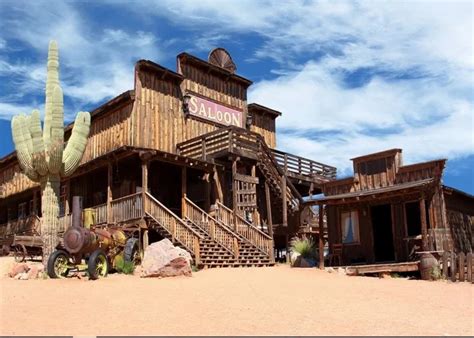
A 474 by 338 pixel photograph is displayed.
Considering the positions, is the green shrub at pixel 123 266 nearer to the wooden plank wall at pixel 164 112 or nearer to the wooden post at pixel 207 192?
the wooden post at pixel 207 192

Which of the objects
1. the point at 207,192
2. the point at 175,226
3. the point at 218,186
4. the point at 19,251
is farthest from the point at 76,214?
the point at 218,186

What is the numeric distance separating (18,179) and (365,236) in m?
23.0

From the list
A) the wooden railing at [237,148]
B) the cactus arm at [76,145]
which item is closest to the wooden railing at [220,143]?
the wooden railing at [237,148]

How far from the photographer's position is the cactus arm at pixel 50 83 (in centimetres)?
1688

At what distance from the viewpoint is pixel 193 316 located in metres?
8.41

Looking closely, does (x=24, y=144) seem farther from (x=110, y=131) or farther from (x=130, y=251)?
(x=110, y=131)

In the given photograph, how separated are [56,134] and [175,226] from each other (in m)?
5.05

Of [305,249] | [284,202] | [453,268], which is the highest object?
[284,202]

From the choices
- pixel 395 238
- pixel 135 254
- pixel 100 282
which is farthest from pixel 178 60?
pixel 100 282

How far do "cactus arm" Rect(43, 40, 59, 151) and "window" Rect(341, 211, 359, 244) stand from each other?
10749mm

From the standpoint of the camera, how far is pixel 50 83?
56.8ft

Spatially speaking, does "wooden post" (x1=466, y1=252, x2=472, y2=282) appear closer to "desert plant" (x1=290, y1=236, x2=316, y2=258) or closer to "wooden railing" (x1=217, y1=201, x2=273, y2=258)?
"desert plant" (x1=290, y1=236, x2=316, y2=258)

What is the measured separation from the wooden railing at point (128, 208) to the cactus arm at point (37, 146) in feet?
13.0

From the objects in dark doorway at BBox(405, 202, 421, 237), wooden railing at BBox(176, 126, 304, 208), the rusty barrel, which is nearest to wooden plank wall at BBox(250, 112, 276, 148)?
wooden railing at BBox(176, 126, 304, 208)
